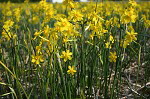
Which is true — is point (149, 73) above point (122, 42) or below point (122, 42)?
below

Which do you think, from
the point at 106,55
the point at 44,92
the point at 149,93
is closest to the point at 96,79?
the point at 106,55

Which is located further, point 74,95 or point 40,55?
point 74,95

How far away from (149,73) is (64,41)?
1.21 metres

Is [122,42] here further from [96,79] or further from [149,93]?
[149,93]

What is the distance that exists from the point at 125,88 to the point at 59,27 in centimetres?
145

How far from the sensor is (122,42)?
5.96 feet

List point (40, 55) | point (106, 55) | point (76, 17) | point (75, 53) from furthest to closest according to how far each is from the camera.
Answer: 1. point (106, 55)
2. point (75, 53)
3. point (76, 17)
4. point (40, 55)

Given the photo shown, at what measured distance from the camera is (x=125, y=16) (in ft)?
5.55

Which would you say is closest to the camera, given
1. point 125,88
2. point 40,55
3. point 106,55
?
point 40,55

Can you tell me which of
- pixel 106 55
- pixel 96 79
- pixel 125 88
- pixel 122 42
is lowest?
pixel 125 88

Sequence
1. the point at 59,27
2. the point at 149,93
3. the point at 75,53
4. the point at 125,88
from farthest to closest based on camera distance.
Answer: the point at 125,88 → the point at 149,93 → the point at 75,53 → the point at 59,27

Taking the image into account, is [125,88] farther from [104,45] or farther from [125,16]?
[125,16]

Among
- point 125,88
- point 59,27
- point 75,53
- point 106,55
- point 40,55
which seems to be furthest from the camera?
point 125,88

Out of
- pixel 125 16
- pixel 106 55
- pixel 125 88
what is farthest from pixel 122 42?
pixel 125 88
